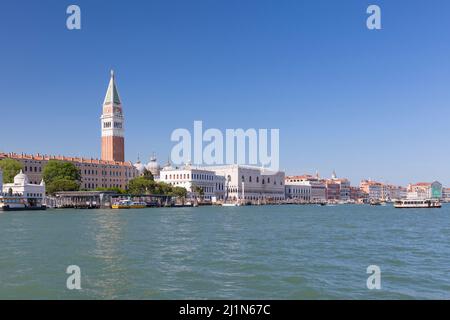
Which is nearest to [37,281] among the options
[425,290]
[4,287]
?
[4,287]

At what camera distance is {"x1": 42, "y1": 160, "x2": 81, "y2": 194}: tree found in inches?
2707

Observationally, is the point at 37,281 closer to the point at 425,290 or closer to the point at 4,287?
the point at 4,287

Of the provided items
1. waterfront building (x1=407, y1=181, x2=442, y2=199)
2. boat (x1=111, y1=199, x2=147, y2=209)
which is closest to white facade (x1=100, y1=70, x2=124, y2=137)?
boat (x1=111, y1=199, x2=147, y2=209)

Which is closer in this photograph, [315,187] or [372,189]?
[315,187]

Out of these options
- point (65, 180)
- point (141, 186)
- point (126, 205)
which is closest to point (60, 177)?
point (65, 180)

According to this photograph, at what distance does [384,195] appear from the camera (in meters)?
161

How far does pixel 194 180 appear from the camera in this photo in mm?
Result: 95375

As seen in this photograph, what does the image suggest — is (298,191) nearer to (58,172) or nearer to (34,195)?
(58,172)

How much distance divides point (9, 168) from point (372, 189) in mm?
113278

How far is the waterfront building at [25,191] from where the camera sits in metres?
60.6

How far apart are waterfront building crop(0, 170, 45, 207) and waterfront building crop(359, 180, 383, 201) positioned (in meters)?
109

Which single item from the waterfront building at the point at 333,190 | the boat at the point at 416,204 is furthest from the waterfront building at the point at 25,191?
the waterfront building at the point at 333,190

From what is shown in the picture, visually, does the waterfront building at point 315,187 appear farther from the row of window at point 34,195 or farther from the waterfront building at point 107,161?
the row of window at point 34,195
